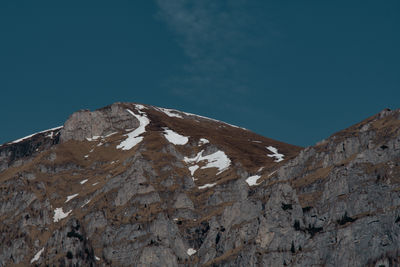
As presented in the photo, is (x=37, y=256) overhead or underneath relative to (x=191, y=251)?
overhead

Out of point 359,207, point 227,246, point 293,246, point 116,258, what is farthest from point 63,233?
point 359,207

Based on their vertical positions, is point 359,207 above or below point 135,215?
below

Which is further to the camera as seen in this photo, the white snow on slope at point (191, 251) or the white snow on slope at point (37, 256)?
the white snow on slope at point (37, 256)

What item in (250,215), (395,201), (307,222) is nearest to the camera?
(395,201)

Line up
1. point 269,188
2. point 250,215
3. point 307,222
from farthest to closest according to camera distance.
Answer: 1. point 269,188
2. point 250,215
3. point 307,222

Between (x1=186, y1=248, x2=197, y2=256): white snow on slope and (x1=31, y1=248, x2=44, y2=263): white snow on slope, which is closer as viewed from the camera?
(x1=186, y1=248, x2=197, y2=256): white snow on slope

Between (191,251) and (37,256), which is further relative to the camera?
(37,256)

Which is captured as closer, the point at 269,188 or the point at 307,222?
the point at 307,222

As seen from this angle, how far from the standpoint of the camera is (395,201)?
15562 centimetres

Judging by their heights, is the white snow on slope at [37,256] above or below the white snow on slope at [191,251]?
above

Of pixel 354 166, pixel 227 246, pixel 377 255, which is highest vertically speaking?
pixel 354 166

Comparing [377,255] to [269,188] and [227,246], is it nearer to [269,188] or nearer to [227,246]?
[227,246]

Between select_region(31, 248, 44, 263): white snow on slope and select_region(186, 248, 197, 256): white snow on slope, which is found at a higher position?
select_region(31, 248, 44, 263): white snow on slope

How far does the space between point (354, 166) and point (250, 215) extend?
2682cm
